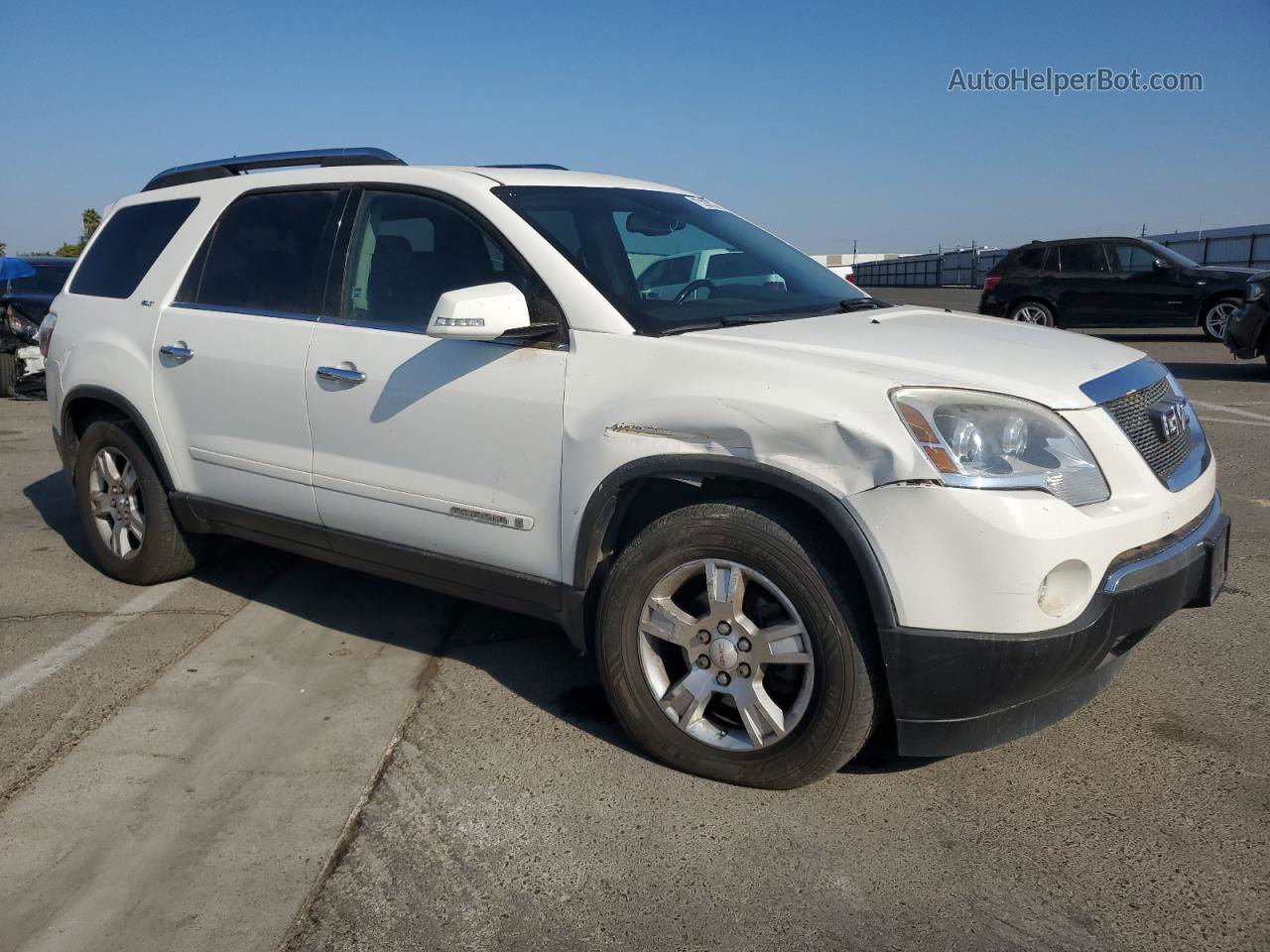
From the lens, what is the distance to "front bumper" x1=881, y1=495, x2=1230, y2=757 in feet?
9.18

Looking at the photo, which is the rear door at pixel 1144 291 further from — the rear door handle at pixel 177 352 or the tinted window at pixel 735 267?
the rear door handle at pixel 177 352

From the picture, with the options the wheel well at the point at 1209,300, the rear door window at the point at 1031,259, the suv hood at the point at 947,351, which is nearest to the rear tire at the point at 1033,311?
the rear door window at the point at 1031,259

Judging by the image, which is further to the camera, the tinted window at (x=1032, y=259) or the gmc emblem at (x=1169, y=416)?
the tinted window at (x=1032, y=259)

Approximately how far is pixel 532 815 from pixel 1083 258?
15984mm

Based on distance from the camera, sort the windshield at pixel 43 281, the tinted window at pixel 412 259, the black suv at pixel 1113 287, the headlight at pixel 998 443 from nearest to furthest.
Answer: the headlight at pixel 998 443 < the tinted window at pixel 412 259 < the windshield at pixel 43 281 < the black suv at pixel 1113 287

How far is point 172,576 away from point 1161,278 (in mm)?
15175

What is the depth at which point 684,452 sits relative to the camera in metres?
3.13

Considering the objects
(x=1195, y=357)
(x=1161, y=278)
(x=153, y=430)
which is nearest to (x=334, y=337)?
(x=153, y=430)

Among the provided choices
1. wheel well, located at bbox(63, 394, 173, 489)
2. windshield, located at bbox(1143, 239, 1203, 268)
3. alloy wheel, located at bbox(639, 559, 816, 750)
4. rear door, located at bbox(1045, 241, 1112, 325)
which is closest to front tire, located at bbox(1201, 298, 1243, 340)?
windshield, located at bbox(1143, 239, 1203, 268)

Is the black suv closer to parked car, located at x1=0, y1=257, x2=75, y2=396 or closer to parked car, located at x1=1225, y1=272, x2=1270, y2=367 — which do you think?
parked car, located at x1=1225, y1=272, x2=1270, y2=367

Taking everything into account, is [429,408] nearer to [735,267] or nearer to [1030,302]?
[735,267]

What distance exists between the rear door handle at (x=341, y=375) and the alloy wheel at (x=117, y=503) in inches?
60.3

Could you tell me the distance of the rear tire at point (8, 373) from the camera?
12.1 meters

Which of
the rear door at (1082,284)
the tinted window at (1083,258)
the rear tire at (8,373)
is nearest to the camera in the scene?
the rear tire at (8,373)
